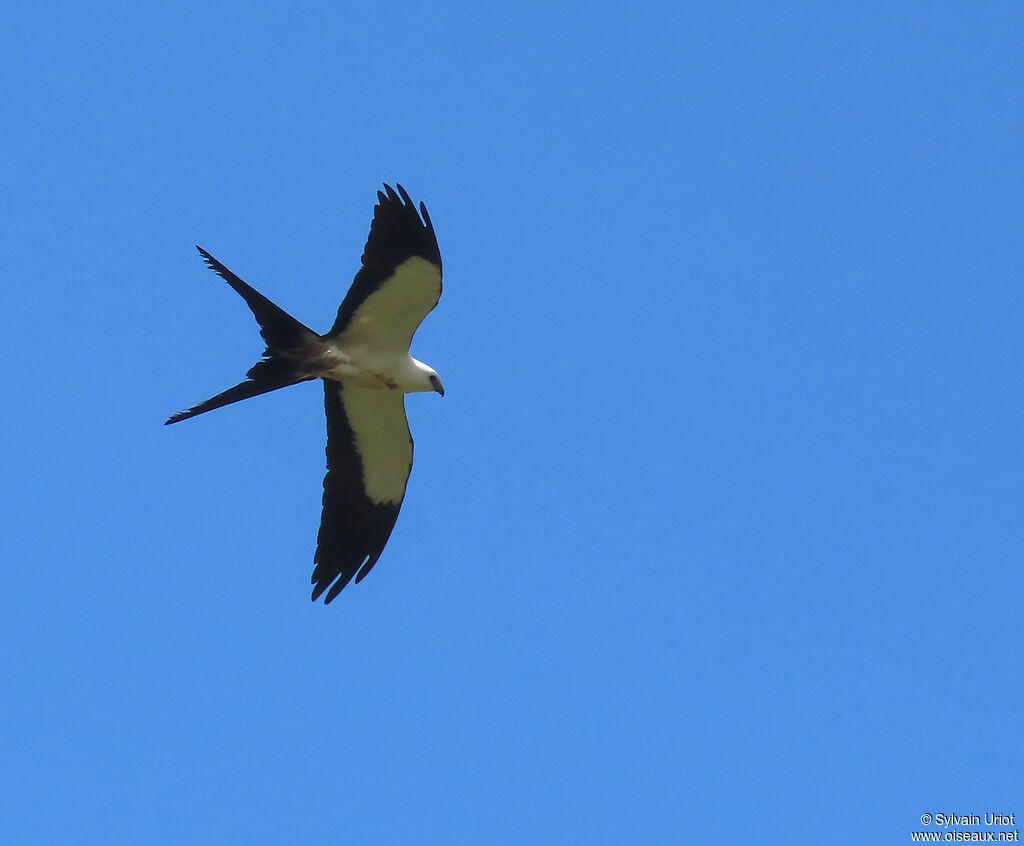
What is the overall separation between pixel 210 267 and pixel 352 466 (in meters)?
2.63

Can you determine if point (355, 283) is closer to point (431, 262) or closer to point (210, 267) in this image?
point (431, 262)

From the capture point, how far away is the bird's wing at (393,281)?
1029 cm

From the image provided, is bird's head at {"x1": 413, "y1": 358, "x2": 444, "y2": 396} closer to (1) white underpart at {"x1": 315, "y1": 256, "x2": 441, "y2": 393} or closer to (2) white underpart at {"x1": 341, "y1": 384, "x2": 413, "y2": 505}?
(1) white underpart at {"x1": 315, "y1": 256, "x2": 441, "y2": 393}

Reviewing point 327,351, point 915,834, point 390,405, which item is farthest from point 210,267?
point 915,834

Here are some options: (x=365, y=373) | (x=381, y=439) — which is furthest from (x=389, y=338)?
(x=381, y=439)

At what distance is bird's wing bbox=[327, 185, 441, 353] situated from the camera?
1029cm

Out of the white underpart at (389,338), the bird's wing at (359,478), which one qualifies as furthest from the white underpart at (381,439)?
the white underpart at (389,338)

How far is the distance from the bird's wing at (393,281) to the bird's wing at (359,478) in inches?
25.0

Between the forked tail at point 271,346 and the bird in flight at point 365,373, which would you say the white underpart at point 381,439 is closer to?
the bird in flight at point 365,373

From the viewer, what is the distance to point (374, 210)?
405 inches

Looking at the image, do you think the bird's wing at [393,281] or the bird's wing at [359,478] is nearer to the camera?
the bird's wing at [393,281]

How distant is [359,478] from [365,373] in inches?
45.1

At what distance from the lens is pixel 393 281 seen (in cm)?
1055

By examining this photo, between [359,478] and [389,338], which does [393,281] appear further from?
[359,478]
